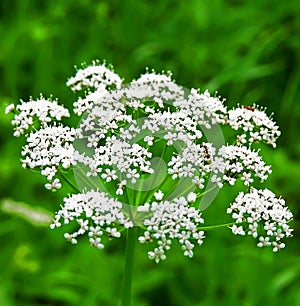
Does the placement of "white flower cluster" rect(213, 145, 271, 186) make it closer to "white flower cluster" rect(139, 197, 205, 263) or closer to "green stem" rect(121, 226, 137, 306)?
"white flower cluster" rect(139, 197, 205, 263)

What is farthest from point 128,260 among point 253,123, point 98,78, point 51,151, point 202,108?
point 98,78

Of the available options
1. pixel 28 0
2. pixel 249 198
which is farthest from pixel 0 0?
pixel 249 198

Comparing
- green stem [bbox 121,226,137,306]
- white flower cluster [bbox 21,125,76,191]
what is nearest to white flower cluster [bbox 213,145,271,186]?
green stem [bbox 121,226,137,306]

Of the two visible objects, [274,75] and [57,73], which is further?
[274,75]

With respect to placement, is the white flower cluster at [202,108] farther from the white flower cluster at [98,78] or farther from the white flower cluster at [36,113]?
the white flower cluster at [36,113]

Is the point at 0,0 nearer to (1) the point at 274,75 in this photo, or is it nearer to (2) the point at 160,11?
(2) the point at 160,11

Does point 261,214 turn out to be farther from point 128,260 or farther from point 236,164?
point 128,260

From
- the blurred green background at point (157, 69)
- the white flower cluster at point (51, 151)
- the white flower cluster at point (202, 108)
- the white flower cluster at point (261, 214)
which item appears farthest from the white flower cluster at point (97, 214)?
the blurred green background at point (157, 69)
